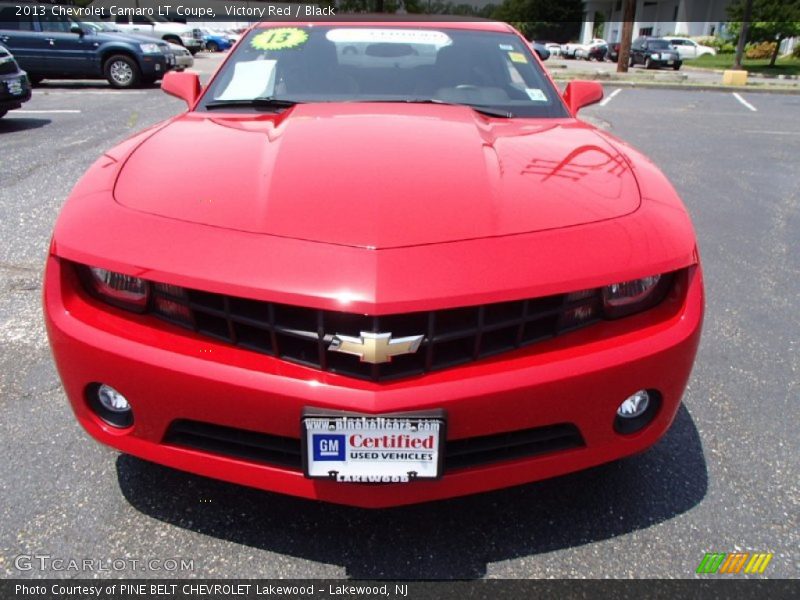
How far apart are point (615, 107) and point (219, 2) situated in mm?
31605

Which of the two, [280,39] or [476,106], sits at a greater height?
[280,39]

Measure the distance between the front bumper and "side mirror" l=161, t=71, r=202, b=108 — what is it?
1490 millimetres

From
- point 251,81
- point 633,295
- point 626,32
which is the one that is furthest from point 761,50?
point 633,295

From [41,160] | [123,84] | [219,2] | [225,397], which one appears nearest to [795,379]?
[225,397]

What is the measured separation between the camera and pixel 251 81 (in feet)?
9.31

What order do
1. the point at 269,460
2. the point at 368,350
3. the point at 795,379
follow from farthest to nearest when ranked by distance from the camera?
the point at 795,379 < the point at 269,460 < the point at 368,350

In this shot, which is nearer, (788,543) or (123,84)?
(788,543)

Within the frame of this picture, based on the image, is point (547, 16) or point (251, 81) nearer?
point (251, 81)

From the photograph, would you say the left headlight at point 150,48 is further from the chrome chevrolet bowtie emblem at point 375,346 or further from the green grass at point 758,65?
the green grass at point 758,65

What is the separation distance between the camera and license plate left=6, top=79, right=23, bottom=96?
813cm

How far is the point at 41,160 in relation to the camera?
6512 millimetres

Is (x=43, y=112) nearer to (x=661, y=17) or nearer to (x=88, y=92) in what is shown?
(x=88, y=92)

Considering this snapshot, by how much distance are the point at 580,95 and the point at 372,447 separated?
2.24 metres

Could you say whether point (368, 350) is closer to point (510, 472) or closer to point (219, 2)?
point (510, 472)
